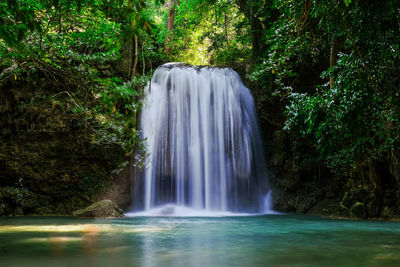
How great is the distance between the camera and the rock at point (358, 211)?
9729 mm

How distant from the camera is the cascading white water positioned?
12398 mm

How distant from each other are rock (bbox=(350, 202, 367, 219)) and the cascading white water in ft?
13.2

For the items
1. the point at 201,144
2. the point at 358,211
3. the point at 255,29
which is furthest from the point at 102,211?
the point at 255,29

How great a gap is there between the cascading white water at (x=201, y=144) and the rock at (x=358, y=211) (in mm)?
4018

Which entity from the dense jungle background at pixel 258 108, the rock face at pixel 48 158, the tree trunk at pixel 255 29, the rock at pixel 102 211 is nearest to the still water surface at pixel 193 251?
the dense jungle background at pixel 258 108

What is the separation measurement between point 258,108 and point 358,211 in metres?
6.12

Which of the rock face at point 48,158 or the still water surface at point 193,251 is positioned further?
the rock face at point 48,158

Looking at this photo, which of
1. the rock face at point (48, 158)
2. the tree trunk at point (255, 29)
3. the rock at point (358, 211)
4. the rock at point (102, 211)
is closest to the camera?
the rock at point (102, 211)

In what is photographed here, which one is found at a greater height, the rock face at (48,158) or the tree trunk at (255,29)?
the tree trunk at (255,29)

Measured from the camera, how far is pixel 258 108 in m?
14.5

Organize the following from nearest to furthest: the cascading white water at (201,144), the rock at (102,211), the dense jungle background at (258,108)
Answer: the dense jungle background at (258,108) → the rock at (102,211) → the cascading white water at (201,144)

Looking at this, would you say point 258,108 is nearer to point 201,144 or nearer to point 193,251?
point 201,144

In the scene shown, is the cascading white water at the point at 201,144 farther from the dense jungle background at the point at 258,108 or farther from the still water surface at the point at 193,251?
the still water surface at the point at 193,251

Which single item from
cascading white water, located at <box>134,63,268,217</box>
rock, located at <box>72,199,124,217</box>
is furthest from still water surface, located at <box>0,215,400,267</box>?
cascading white water, located at <box>134,63,268,217</box>
